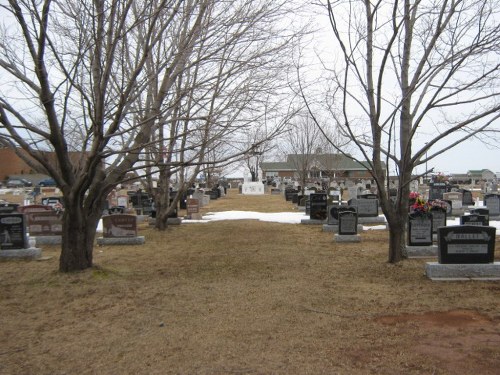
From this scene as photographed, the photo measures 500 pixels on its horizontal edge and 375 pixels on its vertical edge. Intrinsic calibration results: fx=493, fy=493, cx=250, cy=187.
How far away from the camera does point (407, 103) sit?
952 cm

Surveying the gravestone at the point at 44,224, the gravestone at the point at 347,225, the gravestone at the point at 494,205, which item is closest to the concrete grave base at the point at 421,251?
the gravestone at the point at 347,225

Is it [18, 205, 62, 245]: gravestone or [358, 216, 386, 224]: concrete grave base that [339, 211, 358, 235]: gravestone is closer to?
[358, 216, 386, 224]: concrete grave base

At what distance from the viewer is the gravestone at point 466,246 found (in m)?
7.88

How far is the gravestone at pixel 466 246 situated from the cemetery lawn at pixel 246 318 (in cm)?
53

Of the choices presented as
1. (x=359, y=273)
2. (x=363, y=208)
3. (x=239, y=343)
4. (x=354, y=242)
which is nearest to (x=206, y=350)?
(x=239, y=343)

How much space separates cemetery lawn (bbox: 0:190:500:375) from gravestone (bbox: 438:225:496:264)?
0.53 meters

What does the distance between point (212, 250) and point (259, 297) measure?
506 cm

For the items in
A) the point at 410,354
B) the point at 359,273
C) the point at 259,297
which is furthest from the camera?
the point at 359,273

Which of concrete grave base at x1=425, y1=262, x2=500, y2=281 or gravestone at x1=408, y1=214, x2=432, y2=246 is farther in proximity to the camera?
gravestone at x1=408, y1=214, x2=432, y2=246

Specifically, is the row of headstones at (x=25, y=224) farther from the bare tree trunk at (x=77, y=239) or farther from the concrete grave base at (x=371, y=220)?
the concrete grave base at (x=371, y=220)

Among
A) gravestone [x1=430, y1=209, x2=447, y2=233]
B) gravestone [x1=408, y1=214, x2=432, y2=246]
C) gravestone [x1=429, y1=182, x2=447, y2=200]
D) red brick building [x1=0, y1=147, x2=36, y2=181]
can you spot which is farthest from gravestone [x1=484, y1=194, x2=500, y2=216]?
red brick building [x1=0, y1=147, x2=36, y2=181]

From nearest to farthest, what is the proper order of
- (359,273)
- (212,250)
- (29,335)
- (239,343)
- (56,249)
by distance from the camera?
1. (239,343)
2. (29,335)
3. (359,273)
4. (212,250)
5. (56,249)

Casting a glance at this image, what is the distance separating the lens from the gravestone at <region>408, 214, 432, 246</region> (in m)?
10.4

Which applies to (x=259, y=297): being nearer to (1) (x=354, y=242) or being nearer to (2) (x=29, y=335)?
(2) (x=29, y=335)
